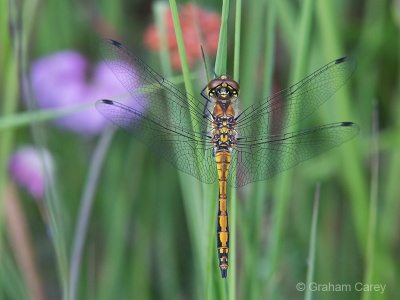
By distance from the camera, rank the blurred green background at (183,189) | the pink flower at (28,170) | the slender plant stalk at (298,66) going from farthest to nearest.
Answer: the pink flower at (28,170) < the blurred green background at (183,189) < the slender plant stalk at (298,66)

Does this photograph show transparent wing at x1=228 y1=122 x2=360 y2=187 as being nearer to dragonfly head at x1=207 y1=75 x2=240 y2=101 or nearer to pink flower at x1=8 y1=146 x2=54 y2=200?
dragonfly head at x1=207 y1=75 x2=240 y2=101

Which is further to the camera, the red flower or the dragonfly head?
the red flower

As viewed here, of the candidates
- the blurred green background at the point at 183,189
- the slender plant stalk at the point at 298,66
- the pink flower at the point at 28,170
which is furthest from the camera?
the pink flower at the point at 28,170

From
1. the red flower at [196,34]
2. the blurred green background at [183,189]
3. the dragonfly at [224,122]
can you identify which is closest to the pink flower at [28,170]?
the blurred green background at [183,189]

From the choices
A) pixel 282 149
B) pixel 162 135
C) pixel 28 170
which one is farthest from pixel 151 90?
pixel 28 170

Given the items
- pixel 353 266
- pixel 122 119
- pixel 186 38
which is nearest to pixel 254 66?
pixel 186 38

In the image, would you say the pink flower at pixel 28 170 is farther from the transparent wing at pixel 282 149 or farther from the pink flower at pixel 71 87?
the transparent wing at pixel 282 149

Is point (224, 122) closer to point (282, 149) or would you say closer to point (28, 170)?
point (282, 149)

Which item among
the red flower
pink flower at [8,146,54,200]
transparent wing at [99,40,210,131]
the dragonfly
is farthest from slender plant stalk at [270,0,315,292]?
pink flower at [8,146,54,200]
